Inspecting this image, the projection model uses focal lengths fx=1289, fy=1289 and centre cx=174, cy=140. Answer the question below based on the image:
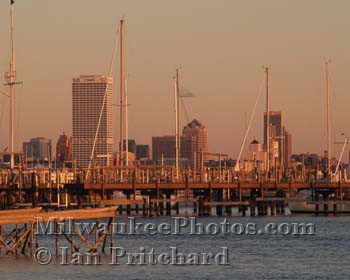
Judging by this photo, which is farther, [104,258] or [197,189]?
[197,189]

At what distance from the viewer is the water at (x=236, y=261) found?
7006cm

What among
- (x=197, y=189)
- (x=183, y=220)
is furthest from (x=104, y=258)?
(x=197, y=189)

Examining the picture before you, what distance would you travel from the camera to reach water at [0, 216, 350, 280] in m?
70.1

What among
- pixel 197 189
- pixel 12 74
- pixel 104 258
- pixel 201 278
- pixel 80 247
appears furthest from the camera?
pixel 197 189

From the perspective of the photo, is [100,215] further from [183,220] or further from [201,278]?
[183,220]

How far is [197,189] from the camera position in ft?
488

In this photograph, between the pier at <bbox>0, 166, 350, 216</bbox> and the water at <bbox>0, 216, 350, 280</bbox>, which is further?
the pier at <bbox>0, 166, 350, 216</bbox>

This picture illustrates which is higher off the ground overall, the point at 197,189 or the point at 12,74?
the point at 12,74

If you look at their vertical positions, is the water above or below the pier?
below

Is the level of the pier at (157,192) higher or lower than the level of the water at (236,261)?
higher

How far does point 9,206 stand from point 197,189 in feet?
74.6

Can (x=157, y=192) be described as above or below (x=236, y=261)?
above

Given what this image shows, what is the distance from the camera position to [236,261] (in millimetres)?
79312

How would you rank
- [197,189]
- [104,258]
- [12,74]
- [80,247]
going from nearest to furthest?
[104,258] → [80,247] → [12,74] → [197,189]
